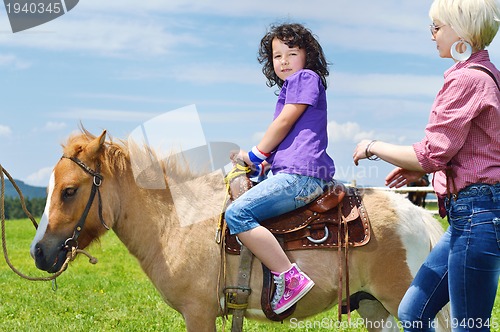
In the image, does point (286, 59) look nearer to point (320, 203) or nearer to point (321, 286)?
point (320, 203)

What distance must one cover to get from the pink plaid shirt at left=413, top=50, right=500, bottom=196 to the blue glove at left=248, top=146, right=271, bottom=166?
1.49 meters

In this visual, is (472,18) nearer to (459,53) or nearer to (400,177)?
(459,53)

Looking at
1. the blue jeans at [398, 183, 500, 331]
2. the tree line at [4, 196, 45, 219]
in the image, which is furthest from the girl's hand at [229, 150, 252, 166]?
the tree line at [4, 196, 45, 219]

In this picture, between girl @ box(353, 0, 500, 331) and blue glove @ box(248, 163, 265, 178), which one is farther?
blue glove @ box(248, 163, 265, 178)

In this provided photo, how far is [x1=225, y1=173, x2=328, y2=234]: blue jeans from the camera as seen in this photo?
13.6 ft

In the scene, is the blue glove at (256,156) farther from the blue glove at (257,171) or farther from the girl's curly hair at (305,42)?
the girl's curly hair at (305,42)

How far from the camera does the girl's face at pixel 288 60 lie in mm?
4566

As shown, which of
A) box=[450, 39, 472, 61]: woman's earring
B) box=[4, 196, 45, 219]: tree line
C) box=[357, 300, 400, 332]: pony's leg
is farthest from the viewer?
box=[4, 196, 45, 219]: tree line

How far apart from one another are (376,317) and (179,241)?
6.03 ft

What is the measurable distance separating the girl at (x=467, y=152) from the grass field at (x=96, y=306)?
7.34 feet

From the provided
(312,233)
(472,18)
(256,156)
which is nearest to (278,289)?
(312,233)

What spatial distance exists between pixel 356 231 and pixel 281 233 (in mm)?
568

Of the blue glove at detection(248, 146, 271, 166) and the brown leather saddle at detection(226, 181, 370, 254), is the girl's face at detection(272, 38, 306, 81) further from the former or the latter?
the brown leather saddle at detection(226, 181, 370, 254)

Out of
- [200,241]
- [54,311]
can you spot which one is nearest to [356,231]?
[200,241]
